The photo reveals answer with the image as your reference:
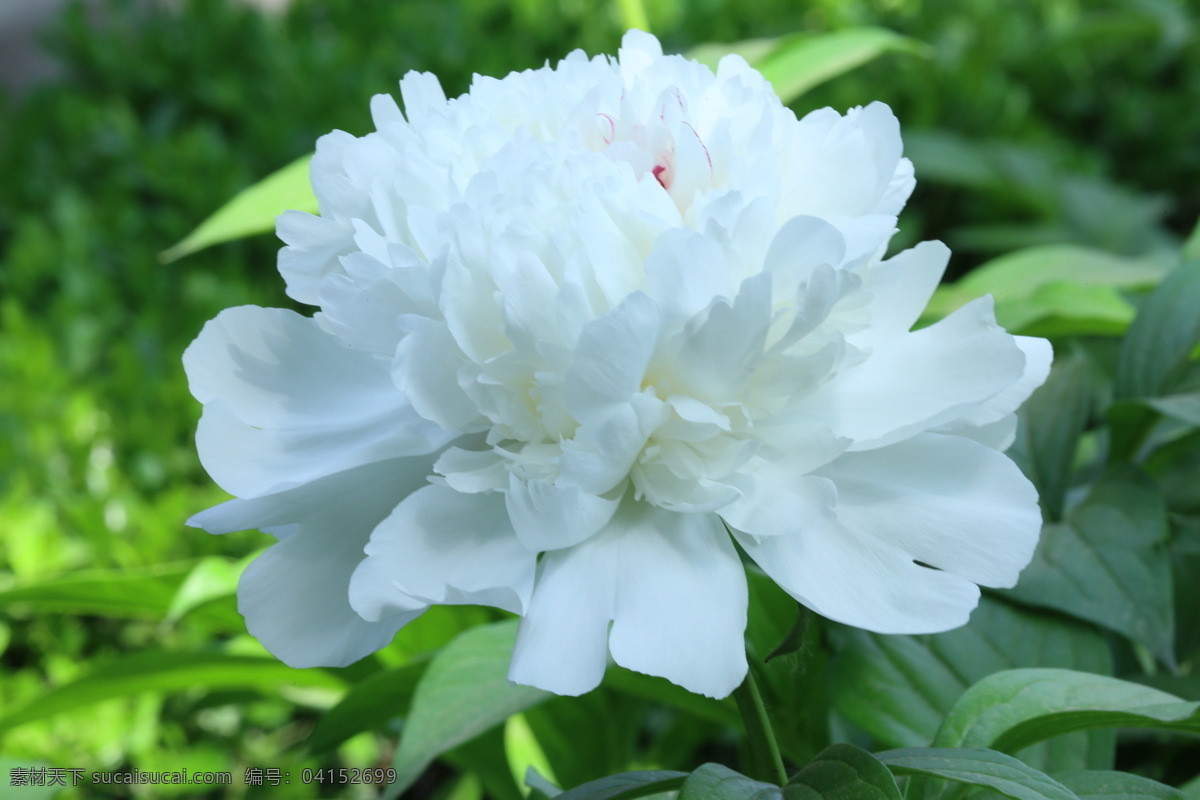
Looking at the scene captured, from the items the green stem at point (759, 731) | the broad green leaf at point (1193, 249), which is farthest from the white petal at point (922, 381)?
the broad green leaf at point (1193, 249)

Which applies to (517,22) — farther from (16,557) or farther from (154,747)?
(154,747)

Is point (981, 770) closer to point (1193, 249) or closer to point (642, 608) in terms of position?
point (642, 608)

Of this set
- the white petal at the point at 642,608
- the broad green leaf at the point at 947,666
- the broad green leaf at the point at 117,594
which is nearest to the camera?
the white petal at the point at 642,608

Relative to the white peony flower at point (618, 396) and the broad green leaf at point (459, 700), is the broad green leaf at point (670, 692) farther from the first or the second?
the white peony flower at point (618, 396)

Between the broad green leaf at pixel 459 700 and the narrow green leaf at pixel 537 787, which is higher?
the broad green leaf at pixel 459 700

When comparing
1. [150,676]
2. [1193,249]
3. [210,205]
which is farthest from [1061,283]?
[210,205]

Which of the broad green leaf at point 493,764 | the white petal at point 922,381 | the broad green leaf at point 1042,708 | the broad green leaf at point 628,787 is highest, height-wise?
the white petal at point 922,381

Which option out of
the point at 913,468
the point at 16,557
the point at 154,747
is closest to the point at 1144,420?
the point at 913,468

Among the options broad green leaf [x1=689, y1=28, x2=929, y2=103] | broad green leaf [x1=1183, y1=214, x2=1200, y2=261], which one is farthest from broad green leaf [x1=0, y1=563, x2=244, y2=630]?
broad green leaf [x1=1183, y1=214, x2=1200, y2=261]
